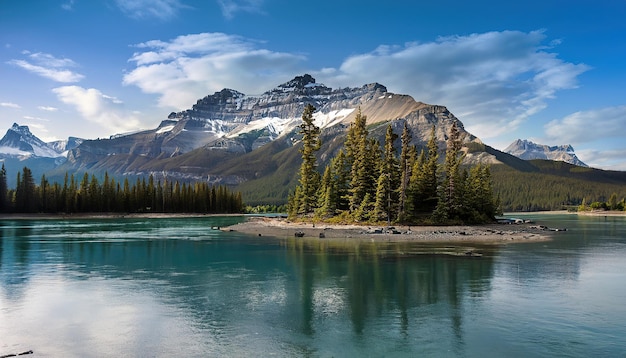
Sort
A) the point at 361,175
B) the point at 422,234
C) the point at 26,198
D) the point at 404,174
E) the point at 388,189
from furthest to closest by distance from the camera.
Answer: the point at 26,198
the point at 361,175
the point at 404,174
the point at 388,189
the point at 422,234

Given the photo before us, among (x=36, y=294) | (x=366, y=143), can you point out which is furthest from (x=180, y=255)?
(x=366, y=143)

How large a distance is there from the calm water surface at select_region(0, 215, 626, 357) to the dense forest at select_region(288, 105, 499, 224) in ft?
161

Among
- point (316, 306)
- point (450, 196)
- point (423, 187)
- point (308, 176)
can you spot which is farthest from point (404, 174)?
point (316, 306)

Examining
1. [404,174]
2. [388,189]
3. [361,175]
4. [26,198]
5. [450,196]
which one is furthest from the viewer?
[26,198]

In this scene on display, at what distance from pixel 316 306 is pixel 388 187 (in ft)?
249

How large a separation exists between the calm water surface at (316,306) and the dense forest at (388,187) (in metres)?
49.1

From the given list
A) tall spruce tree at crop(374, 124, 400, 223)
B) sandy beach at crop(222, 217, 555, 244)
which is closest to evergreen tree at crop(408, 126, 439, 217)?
tall spruce tree at crop(374, 124, 400, 223)

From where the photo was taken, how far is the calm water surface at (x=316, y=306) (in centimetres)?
2381

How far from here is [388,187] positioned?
348 feet

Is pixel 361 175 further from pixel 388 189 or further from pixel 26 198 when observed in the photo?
pixel 26 198

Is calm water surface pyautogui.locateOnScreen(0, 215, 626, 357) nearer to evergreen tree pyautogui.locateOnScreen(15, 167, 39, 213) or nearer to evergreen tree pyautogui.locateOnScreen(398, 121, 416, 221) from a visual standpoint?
evergreen tree pyautogui.locateOnScreen(398, 121, 416, 221)

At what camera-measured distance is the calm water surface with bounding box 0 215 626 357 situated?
2381 centimetres

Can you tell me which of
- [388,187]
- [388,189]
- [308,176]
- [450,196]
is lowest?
[450,196]

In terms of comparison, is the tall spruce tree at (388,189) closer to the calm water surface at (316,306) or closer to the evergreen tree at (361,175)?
the evergreen tree at (361,175)
